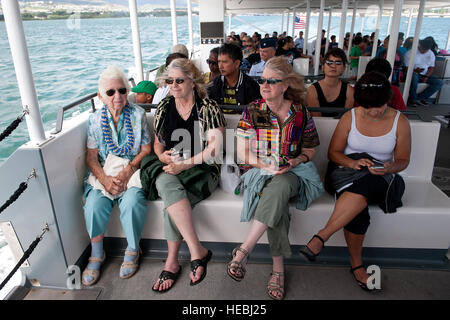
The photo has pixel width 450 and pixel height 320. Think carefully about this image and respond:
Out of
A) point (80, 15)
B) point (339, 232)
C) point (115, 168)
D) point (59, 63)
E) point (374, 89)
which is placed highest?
point (80, 15)

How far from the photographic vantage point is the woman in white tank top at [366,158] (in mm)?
2072

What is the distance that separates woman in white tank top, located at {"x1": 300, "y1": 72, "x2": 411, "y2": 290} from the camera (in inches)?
81.6

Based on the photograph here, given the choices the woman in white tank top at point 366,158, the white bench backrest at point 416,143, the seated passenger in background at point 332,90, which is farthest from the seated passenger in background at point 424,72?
the woman in white tank top at point 366,158

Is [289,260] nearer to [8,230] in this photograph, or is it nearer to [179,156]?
[179,156]

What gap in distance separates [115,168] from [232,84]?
4.39 ft

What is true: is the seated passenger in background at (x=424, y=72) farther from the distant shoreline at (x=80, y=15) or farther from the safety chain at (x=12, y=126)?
the distant shoreline at (x=80, y=15)

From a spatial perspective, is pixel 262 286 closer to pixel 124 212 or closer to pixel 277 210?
pixel 277 210

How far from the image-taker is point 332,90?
2.86 meters

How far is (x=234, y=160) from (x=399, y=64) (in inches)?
243

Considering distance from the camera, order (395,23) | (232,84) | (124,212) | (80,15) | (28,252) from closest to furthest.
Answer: (28,252), (124,212), (232,84), (395,23), (80,15)

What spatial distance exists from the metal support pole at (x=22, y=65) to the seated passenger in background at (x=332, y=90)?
2.06m

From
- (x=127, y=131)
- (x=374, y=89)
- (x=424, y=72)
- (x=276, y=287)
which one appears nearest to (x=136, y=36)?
(x=127, y=131)

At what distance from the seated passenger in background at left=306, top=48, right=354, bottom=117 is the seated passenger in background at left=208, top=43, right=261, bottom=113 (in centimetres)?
51
